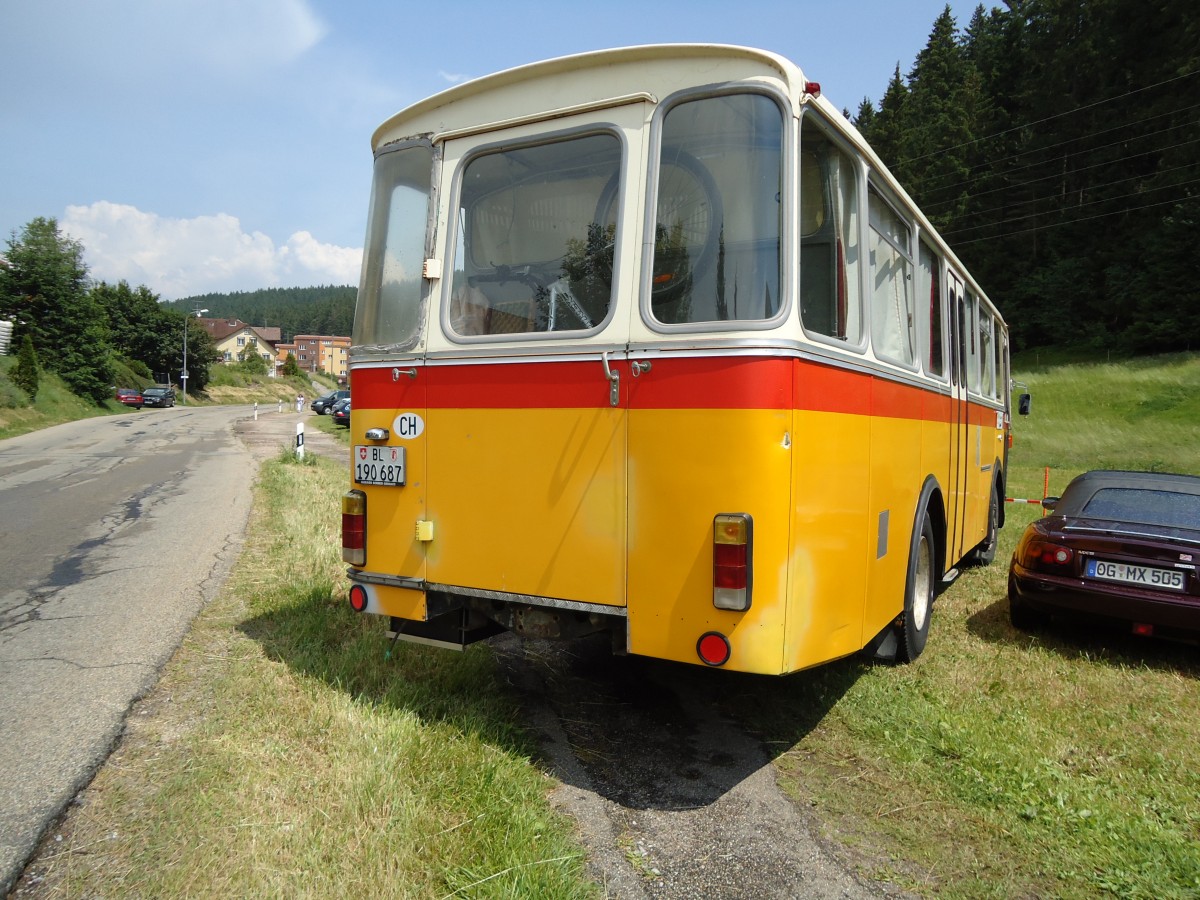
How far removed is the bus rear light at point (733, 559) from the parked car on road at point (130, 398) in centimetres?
5727

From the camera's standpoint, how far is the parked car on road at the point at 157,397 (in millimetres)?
53938

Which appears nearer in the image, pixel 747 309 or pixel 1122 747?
pixel 747 309

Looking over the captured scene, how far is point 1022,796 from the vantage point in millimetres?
3559

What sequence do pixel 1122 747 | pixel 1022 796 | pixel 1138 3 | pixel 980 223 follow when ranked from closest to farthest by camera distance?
pixel 1022 796
pixel 1122 747
pixel 1138 3
pixel 980 223

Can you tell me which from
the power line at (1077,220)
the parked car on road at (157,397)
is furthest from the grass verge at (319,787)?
the parked car on road at (157,397)

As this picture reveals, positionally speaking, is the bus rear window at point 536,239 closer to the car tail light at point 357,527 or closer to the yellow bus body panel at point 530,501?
the yellow bus body panel at point 530,501

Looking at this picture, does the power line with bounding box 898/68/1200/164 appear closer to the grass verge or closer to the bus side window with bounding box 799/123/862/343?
the bus side window with bounding box 799/123/862/343

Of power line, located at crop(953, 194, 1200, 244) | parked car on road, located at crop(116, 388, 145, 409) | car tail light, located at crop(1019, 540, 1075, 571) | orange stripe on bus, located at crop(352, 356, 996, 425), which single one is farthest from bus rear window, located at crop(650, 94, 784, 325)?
parked car on road, located at crop(116, 388, 145, 409)

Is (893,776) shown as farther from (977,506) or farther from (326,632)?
(977,506)

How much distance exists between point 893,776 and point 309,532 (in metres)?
6.67

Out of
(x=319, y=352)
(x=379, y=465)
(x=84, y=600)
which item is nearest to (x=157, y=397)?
(x=84, y=600)

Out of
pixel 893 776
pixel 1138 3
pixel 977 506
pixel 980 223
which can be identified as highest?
pixel 1138 3

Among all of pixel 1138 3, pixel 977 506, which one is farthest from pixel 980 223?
pixel 977 506

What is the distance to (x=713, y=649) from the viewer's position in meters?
3.37
